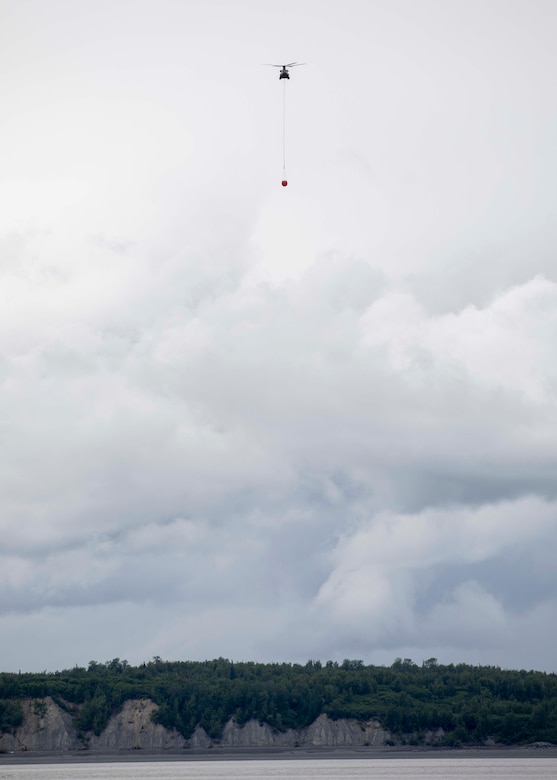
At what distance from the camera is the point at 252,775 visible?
184 metres

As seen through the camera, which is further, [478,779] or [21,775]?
[21,775]

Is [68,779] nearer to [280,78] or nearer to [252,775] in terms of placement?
[252,775]

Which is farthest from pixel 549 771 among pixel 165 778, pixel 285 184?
pixel 285 184

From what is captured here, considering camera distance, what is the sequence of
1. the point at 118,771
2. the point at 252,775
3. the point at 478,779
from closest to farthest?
the point at 478,779, the point at 252,775, the point at 118,771

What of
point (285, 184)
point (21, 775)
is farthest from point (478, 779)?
point (285, 184)

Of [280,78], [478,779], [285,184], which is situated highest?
[280,78]

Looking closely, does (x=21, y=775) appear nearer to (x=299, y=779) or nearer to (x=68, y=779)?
(x=68, y=779)

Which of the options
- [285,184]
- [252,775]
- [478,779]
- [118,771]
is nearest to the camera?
[285,184]

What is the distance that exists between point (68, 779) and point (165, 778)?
15.6 m

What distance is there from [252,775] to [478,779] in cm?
3790

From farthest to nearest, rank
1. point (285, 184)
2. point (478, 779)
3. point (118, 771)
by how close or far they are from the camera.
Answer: point (118, 771) < point (478, 779) < point (285, 184)

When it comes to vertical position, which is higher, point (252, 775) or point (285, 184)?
point (285, 184)

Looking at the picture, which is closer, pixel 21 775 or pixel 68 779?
pixel 68 779

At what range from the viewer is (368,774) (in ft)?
612
